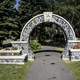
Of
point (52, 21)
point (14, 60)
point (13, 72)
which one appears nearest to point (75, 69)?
point (13, 72)

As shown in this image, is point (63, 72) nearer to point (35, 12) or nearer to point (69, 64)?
point (69, 64)

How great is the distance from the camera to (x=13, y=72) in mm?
20109

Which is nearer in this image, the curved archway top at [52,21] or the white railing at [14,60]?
the white railing at [14,60]

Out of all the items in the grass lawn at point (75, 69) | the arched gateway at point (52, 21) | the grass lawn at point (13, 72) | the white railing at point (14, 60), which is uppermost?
the arched gateway at point (52, 21)

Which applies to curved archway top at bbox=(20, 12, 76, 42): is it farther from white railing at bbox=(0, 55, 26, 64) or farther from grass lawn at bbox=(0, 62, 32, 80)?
grass lawn at bbox=(0, 62, 32, 80)

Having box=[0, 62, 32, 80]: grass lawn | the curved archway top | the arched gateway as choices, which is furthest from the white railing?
the curved archway top

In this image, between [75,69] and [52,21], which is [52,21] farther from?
[75,69]

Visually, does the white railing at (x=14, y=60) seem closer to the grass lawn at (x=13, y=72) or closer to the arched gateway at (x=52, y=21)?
the grass lawn at (x=13, y=72)

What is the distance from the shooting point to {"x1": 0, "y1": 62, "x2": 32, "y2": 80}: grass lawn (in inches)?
722

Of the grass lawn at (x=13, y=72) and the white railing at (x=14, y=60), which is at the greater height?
the white railing at (x=14, y=60)

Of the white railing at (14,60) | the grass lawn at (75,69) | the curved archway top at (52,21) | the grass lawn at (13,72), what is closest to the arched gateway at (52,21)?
the curved archway top at (52,21)

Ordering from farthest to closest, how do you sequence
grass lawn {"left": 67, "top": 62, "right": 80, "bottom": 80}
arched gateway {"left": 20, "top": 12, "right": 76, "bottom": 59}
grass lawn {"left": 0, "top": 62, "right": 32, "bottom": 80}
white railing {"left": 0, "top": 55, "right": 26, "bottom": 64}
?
arched gateway {"left": 20, "top": 12, "right": 76, "bottom": 59} < white railing {"left": 0, "top": 55, "right": 26, "bottom": 64} < grass lawn {"left": 67, "top": 62, "right": 80, "bottom": 80} < grass lawn {"left": 0, "top": 62, "right": 32, "bottom": 80}

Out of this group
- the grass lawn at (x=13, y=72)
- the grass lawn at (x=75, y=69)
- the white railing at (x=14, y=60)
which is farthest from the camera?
the white railing at (x=14, y=60)

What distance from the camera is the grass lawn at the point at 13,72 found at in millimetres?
18328
